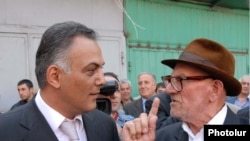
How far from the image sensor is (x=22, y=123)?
1.58 metres

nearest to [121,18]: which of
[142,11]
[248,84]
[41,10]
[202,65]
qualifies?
[142,11]

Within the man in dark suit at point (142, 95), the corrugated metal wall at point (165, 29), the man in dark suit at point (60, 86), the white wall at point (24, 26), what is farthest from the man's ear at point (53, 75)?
the corrugated metal wall at point (165, 29)

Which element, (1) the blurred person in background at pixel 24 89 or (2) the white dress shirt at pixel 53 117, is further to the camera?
(1) the blurred person in background at pixel 24 89

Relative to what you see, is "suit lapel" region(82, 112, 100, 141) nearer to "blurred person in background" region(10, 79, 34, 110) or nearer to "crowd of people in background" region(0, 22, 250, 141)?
"crowd of people in background" region(0, 22, 250, 141)

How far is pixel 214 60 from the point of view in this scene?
1.92 m

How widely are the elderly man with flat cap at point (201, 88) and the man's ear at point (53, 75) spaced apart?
656mm

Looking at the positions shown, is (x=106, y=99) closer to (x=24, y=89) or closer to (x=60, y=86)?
(x=60, y=86)

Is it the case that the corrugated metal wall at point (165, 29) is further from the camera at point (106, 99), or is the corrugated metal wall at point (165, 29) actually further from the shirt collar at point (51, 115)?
the shirt collar at point (51, 115)

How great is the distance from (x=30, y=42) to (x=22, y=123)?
14.1 ft

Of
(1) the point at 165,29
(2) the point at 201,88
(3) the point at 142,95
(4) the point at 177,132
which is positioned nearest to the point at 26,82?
(3) the point at 142,95

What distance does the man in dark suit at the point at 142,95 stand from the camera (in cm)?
452

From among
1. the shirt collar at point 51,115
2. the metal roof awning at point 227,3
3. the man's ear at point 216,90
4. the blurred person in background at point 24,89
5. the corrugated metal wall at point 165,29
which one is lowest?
the blurred person in background at point 24,89

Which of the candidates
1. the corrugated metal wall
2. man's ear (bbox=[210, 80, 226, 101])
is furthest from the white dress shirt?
the corrugated metal wall

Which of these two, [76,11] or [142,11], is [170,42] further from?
[76,11]
